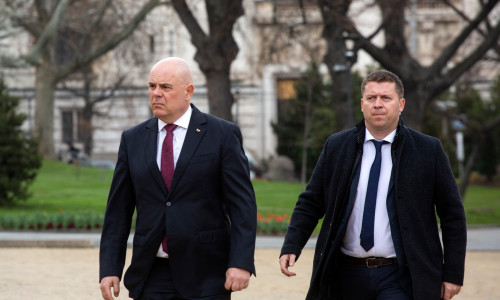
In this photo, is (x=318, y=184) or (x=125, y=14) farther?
(x=125, y=14)

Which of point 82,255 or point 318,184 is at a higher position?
point 318,184

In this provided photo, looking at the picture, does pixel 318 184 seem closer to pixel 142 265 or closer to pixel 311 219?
pixel 311 219

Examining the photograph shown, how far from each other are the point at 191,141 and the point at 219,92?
19.7m

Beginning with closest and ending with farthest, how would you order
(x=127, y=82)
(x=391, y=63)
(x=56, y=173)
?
(x=391, y=63)
(x=56, y=173)
(x=127, y=82)

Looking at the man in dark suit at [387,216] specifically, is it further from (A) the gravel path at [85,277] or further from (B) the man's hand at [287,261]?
(A) the gravel path at [85,277]

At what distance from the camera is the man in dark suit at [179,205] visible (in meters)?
5.66

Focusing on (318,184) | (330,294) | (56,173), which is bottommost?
(56,173)

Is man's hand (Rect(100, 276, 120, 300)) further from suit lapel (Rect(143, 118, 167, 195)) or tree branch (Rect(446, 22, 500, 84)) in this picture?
tree branch (Rect(446, 22, 500, 84))

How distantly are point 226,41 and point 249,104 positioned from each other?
1178 inches

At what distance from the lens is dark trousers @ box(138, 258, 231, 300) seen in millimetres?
5645

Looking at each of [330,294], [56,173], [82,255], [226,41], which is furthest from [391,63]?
[330,294]

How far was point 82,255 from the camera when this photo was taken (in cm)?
1591

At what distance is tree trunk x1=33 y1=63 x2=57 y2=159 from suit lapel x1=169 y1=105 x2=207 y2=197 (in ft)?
116

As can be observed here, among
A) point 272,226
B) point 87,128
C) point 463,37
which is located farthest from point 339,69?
point 87,128
